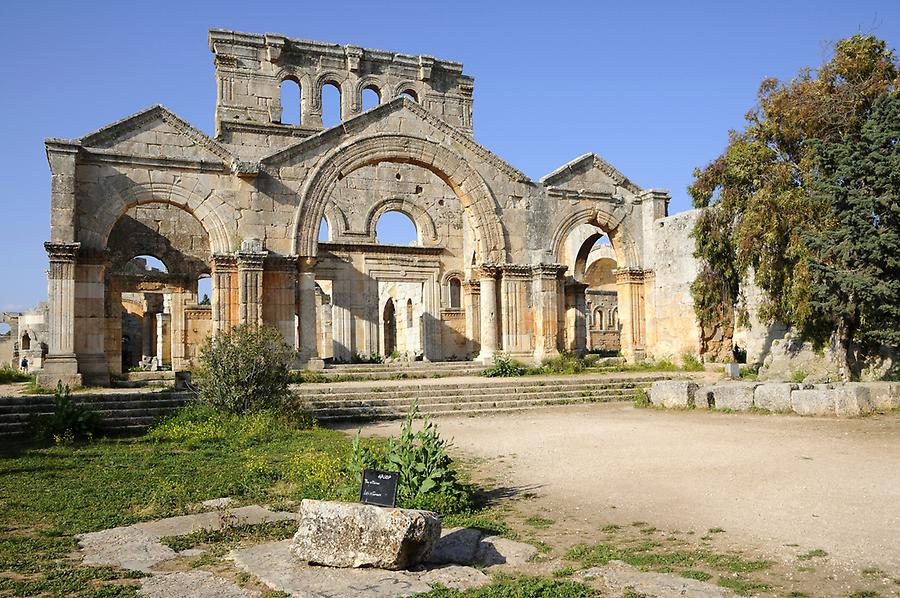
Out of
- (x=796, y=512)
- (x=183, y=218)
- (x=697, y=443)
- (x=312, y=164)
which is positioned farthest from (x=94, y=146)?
(x=796, y=512)

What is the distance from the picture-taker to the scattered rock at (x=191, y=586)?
4.24m

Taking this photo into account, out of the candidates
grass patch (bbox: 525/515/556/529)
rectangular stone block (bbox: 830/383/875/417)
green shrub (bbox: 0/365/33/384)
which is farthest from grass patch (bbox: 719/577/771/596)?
green shrub (bbox: 0/365/33/384)

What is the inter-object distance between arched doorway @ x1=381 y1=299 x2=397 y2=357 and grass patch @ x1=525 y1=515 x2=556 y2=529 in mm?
26422

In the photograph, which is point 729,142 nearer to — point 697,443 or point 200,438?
point 697,443

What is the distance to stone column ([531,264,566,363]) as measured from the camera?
65.6ft

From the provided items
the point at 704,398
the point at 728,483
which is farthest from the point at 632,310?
the point at 728,483

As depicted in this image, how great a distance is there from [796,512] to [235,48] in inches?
938

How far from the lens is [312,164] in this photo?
1852 cm

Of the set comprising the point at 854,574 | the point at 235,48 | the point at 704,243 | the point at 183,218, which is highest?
the point at 235,48

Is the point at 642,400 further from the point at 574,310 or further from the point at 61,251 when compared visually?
the point at 61,251

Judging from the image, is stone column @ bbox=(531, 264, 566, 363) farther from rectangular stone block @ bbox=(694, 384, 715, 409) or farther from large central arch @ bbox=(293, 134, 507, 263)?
rectangular stone block @ bbox=(694, 384, 715, 409)

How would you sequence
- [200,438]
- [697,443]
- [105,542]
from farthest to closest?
1. [200,438]
2. [697,443]
3. [105,542]

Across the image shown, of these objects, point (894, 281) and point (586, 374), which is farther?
point (586, 374)

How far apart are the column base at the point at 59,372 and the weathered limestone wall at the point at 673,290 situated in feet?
48.5
